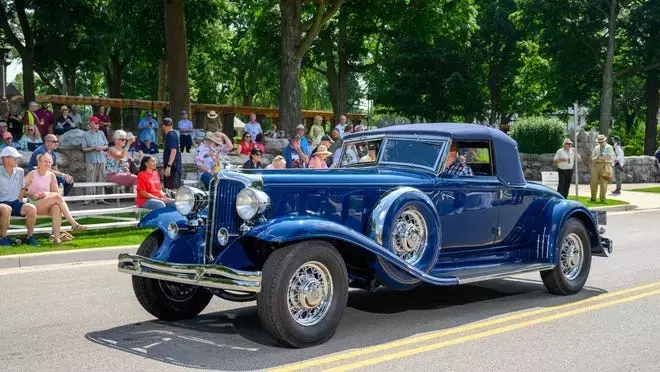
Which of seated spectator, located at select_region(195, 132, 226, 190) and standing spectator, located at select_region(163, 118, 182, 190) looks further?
standing spectator, located at select_region(163, 118, 182, 190)

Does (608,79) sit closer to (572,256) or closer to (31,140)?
(31,140)

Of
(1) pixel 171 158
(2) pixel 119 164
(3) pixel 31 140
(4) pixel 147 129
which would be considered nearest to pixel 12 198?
(1) pixel 171 158

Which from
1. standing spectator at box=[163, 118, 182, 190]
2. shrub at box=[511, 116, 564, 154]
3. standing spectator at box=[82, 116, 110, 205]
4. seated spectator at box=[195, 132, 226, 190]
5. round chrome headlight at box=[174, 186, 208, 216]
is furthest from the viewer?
shrub at box=[511, 116, 564, 154]

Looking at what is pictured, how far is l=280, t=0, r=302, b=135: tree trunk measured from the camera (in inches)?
950

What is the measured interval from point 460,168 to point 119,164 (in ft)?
35.4

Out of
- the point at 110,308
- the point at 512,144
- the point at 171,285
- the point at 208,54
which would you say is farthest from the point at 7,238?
the point at 208,54

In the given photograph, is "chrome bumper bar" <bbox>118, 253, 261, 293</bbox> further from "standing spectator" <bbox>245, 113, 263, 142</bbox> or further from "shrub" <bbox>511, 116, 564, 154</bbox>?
"shrub" <bbox>511, 116, 564, 154</bbox>

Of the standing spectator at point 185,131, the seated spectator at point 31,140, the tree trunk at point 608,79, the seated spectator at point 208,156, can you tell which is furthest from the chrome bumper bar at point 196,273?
the tree trunk at point 608,79

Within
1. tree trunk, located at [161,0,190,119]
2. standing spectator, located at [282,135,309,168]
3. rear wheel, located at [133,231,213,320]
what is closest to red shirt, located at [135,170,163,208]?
standing spectator, located at [282,135,309,168]

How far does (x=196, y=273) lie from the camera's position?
251 inches

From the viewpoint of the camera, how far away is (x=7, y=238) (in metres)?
12.1

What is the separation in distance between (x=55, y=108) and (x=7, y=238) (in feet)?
53.8

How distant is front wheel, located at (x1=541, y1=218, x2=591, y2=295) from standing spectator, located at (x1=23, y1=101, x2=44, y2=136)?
1323cm

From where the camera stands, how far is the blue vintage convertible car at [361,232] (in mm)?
6422
